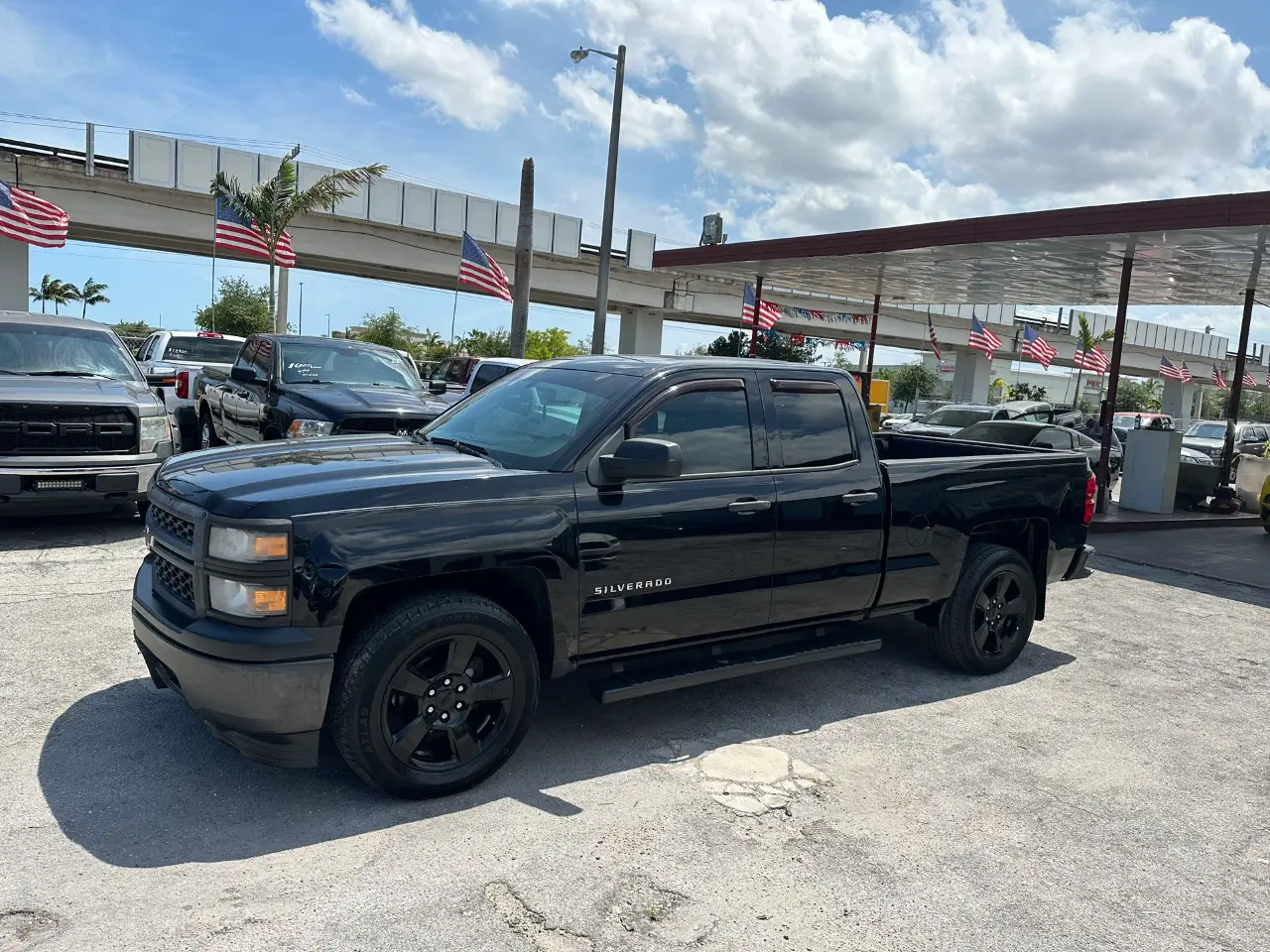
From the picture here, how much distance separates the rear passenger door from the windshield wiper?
143cm

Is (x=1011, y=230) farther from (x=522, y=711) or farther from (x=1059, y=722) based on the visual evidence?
(x=522, y=711)

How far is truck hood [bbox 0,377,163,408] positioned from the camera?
7.68 m

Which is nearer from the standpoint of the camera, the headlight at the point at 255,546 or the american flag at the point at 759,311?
the headlight at the point at 255,546

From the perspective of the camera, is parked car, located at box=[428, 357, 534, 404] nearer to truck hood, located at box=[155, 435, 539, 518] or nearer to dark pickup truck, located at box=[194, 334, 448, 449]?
dark pickup truck, located at box=[194, 334, 448, 449]

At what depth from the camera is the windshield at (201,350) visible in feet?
48.6

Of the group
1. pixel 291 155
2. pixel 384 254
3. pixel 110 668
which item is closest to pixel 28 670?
pixel 110 668

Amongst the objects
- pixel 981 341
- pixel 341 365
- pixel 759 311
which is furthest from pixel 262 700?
pixel 981 341

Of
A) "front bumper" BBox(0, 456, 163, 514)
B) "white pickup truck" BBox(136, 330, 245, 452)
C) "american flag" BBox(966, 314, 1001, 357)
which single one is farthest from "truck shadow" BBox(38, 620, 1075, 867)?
"american flag" BBox(966, 314, 1001, 357)

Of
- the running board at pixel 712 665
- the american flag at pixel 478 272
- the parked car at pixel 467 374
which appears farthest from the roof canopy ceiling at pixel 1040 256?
the running board at pixel 712 665

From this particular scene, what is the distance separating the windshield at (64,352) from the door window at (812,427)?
275 inches

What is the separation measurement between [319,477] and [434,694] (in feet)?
3.27

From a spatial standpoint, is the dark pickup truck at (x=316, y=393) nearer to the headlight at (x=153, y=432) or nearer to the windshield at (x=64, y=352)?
the headlight at (x=153, y=432)

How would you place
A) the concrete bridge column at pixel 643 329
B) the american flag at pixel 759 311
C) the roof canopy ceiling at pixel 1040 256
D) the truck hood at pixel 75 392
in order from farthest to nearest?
the concrete bridge column at pixel 643 329, the american flag at pixel 759 311, the roof canopy ceiling at pixel 1040 256, the truck hood at pixel 75 392

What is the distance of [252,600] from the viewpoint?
3.51 metres
